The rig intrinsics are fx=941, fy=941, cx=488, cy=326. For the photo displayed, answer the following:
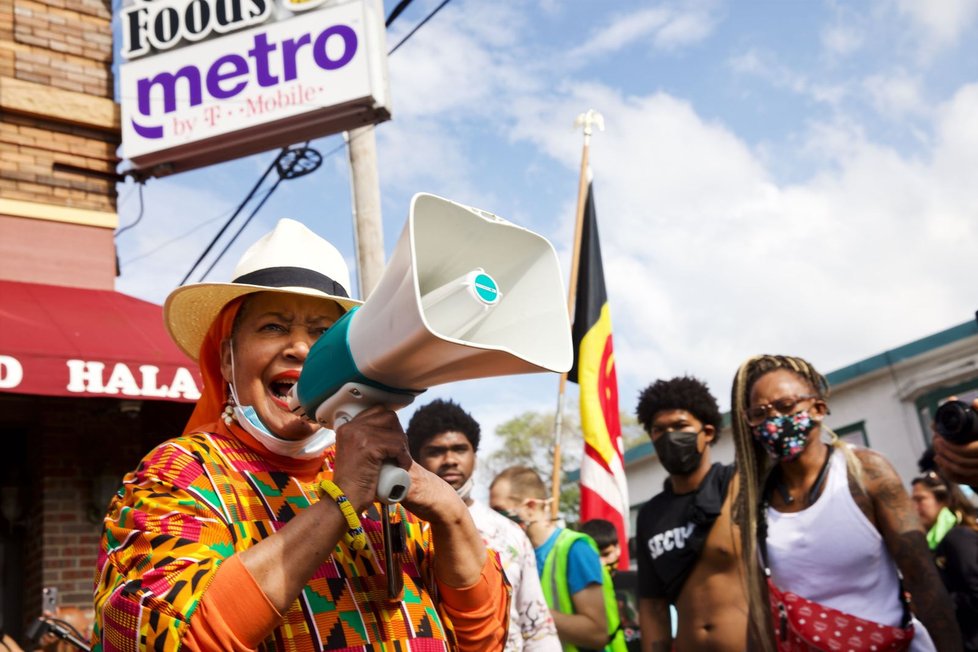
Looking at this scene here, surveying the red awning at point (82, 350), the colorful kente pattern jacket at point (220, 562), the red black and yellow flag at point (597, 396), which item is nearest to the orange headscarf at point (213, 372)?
the colorful kente pattern jacket at point (220, 562)

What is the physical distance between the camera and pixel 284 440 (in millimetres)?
1949

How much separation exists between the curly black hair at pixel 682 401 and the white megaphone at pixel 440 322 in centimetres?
358

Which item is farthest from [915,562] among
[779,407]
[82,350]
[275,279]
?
[82,350]

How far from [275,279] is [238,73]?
6185mm

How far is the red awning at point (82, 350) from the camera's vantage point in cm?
561

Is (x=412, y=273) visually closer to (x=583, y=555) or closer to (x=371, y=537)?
(x=371, y=537)

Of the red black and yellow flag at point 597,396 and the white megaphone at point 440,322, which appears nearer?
the white megaphone at point 440,322

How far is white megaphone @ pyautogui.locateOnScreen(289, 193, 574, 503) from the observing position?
155cm

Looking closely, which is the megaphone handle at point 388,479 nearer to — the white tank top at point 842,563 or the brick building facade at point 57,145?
the white tank top at point 842,563

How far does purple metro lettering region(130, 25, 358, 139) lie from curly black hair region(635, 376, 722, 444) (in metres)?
4.07

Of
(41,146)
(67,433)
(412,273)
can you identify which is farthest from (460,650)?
(41,146)

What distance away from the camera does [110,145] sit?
7.78m

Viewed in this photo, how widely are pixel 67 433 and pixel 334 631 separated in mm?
5997

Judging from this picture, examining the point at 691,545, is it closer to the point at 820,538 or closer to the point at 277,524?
the point at 820,538
